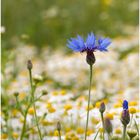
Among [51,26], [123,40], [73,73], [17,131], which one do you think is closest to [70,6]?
[51,26]

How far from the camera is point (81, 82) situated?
533cm

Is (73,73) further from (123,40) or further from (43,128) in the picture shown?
(43,128)

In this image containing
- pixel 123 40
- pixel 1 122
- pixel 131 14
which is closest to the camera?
pixel 1 122

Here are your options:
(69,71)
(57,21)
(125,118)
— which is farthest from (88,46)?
(57,21)

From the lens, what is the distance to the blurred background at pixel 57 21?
24.1ft

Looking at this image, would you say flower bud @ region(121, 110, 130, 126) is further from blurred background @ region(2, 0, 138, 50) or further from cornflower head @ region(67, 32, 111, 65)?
blurred background @ region(2, 0, 138, 50)


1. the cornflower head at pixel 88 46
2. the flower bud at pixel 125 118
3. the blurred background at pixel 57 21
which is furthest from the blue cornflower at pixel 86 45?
the blurred background at pixel 57 21

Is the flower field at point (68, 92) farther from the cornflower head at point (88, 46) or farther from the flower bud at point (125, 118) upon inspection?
the cornflower head at point (88, 46)

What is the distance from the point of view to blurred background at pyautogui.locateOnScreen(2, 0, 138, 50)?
7348 mm

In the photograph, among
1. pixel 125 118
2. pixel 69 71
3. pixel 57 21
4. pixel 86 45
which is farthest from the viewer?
pixel 57 21

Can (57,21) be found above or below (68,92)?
above

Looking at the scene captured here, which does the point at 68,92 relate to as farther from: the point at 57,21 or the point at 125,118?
the point at 57,21

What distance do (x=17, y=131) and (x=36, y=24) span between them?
4190 millimetres

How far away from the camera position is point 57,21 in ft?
24.8
